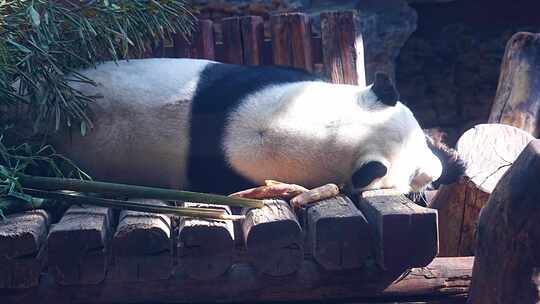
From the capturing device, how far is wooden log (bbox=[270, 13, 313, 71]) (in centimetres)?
384

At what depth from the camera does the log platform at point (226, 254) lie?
79.6 inches

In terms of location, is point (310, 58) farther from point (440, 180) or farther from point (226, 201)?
point (226, 201)

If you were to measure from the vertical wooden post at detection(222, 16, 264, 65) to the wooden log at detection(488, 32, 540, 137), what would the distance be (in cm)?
125

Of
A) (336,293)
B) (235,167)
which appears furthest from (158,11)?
(336,293)

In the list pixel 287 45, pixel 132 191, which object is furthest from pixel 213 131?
pixel 287 45

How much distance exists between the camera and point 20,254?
1.98m

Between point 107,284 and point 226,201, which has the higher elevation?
point 226,201

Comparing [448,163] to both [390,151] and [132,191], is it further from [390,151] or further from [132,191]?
[132,191]

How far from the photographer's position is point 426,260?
6.82 ft

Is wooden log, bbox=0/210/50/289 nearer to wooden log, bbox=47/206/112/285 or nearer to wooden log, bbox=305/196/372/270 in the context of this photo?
wooden log, bbox=47/206/112/285

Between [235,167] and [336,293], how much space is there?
0.58 meters

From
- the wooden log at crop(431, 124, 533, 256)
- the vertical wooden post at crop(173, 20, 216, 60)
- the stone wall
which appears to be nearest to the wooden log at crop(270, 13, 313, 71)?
the vertical wooden post at crop(173, 20, 216, 60)

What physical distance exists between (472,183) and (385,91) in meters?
0.66

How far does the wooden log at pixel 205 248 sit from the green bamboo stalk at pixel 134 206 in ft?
0.14
